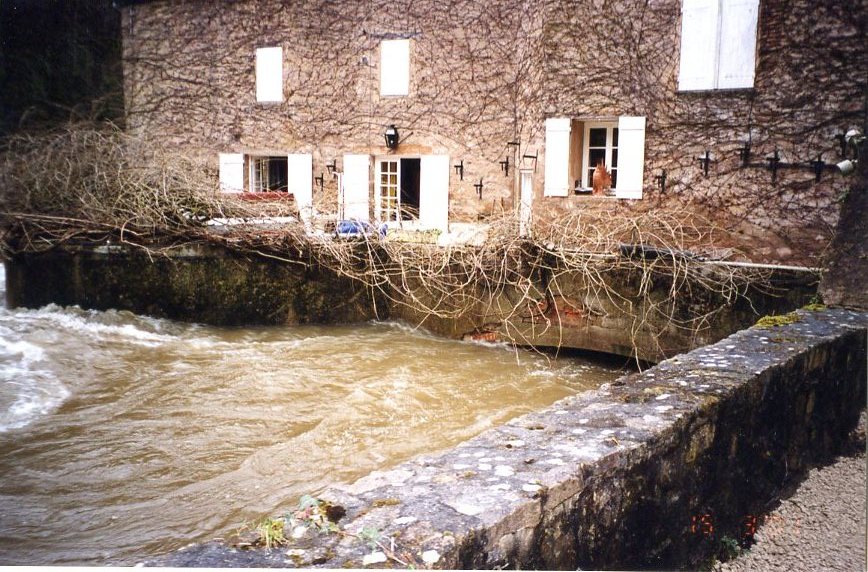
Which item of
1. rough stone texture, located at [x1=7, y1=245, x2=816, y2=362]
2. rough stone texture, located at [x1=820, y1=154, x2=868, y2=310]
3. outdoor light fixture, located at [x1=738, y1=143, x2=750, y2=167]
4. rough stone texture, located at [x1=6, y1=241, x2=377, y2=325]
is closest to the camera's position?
rough stone texture, located at [x1=820, y1=154, x2=868, y2=310]

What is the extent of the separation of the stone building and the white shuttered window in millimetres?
14

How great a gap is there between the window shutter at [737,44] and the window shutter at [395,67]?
12.8ft

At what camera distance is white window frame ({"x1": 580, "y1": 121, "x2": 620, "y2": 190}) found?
7453 millimetres

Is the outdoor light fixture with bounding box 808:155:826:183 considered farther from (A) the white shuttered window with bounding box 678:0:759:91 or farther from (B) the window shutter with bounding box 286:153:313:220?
(B) the window shutter with bounding box 286:153:313:220

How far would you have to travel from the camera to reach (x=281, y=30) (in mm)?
8867

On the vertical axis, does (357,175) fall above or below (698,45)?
below

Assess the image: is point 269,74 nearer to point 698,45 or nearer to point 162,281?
point 162,281

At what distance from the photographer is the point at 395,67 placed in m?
8.69

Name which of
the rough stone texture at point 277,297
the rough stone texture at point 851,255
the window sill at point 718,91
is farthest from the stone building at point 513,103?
the rough stone texture at point 851,255

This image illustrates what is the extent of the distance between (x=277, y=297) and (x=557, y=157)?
3500mm

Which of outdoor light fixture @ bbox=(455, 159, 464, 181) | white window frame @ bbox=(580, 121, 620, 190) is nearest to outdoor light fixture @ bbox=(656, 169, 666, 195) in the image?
white window frame @ bbox=(580, 121, 620, 190)

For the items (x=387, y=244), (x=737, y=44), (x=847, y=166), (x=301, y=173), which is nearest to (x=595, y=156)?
(x=737, y=44)

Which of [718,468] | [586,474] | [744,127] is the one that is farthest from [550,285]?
[586,474]

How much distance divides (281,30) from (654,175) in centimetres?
537
